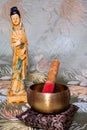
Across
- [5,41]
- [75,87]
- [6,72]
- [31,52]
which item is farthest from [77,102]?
[5,41]

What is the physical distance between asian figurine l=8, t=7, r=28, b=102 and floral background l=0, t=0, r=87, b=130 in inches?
12.9

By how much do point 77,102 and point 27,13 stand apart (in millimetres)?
836

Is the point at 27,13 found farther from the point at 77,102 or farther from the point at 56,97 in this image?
the point at 56,97

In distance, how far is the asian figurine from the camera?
3.55 ft

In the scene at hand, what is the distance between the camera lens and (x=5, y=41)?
1751 millimetres

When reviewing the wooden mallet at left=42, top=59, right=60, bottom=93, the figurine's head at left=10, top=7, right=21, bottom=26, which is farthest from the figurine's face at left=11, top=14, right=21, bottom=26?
the wooden mallet at left=42, top=59, right=60, bottom=93

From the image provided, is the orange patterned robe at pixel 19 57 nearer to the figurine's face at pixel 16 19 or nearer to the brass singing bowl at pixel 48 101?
the figurine's face at pixel 16 19

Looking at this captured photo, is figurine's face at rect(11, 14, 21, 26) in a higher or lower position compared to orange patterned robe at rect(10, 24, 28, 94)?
higher

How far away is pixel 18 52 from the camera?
109 centimetres

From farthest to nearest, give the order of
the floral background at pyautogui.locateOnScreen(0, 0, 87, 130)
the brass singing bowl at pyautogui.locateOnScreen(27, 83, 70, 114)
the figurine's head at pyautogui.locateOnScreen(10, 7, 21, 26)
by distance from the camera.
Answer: the floral background at pyautogui.locateOnScreen(0, 0, 87, 130) → the figurine's head at pyautogui.locateOnScreen(10, 7, 21, 26) → the brass singing bowl at pyautogui.locateOnScreen(27, 83, 70, 114)

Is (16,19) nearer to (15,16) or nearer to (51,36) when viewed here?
(15,16)

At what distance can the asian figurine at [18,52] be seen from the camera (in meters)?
1.08

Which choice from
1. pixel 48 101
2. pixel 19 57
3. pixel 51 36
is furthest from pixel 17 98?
pixel 51 36

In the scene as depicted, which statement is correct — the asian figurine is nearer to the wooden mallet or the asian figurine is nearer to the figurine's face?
the figurine's face
